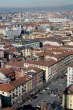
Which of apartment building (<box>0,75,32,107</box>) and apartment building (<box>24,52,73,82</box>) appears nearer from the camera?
apartment building (<box>0,75,32,107</box>)

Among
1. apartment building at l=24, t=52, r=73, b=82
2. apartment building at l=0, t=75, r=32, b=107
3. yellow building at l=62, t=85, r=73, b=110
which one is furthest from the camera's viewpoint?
apartment building at l=24, t=52, r=73, b=82

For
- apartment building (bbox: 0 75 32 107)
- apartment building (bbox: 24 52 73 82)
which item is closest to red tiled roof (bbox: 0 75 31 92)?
apartment building (bbox: 0 75 32 107)

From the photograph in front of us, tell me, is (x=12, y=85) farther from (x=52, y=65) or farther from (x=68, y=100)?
(x=52, y=65)

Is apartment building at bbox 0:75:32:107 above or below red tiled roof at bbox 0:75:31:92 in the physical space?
below

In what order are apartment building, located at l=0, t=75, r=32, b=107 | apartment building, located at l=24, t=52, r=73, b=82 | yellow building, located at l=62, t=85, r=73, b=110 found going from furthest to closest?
apartment building, located at l=24, t=52, r=73, b=82 < apartment building, located at l=0, t=75, r=32, b=107 < yellow building, located at l=62, t=85, r=73, b=110

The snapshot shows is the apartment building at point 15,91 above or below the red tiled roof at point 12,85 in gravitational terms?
below

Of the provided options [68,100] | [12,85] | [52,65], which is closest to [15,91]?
[12,85]

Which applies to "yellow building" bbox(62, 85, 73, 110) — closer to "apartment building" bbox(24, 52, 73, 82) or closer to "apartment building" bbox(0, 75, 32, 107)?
"apartment building" bbox(0, 75, 32, 107)

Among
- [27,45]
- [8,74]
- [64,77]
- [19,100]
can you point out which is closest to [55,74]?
[64,77]

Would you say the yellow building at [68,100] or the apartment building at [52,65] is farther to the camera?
the apartment building at [52,65]

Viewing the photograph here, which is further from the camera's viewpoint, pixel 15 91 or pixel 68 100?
pixel 15 91

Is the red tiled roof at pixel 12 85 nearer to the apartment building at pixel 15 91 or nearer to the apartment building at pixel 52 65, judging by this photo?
the apartment building at pixel 15 91

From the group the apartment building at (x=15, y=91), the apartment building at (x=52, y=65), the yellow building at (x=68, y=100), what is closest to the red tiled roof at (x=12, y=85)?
the apartment building at (x=15, y=91)
